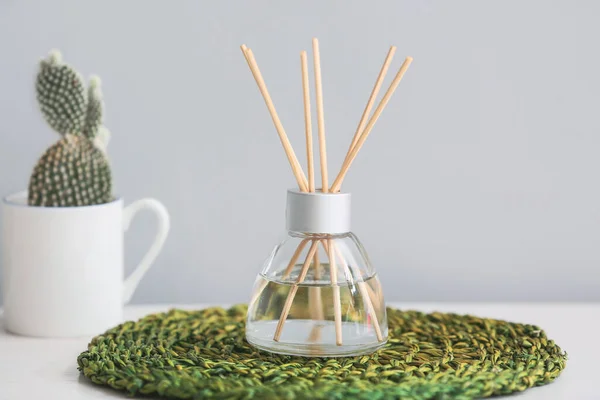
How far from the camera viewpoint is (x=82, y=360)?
0.72m

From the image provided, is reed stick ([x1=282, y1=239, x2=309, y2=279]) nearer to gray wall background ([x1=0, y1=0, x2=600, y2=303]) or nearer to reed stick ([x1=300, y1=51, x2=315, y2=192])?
reed stick ([x1=300, y1=51, x2=315, y2=192])

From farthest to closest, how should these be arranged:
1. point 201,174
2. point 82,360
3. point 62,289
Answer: point 201,174, point 62,289, point 82,360

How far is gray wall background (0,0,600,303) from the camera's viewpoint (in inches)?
40.8

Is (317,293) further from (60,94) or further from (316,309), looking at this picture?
(60,94)

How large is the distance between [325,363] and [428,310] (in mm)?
308

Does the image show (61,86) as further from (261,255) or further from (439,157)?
(439,157)

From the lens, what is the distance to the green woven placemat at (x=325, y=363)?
25.1 inches

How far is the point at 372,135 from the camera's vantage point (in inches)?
41.7

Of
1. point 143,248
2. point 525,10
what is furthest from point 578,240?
point 143,248

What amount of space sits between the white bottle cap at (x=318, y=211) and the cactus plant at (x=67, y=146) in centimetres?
24

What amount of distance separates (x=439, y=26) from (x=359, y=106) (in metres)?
0.14

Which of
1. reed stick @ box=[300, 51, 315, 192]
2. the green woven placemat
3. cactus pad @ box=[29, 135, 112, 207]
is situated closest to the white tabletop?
the green woven placemat

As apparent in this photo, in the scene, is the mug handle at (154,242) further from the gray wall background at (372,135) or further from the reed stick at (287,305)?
the reed stick at (287,305)

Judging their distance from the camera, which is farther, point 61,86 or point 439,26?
point 439,26
